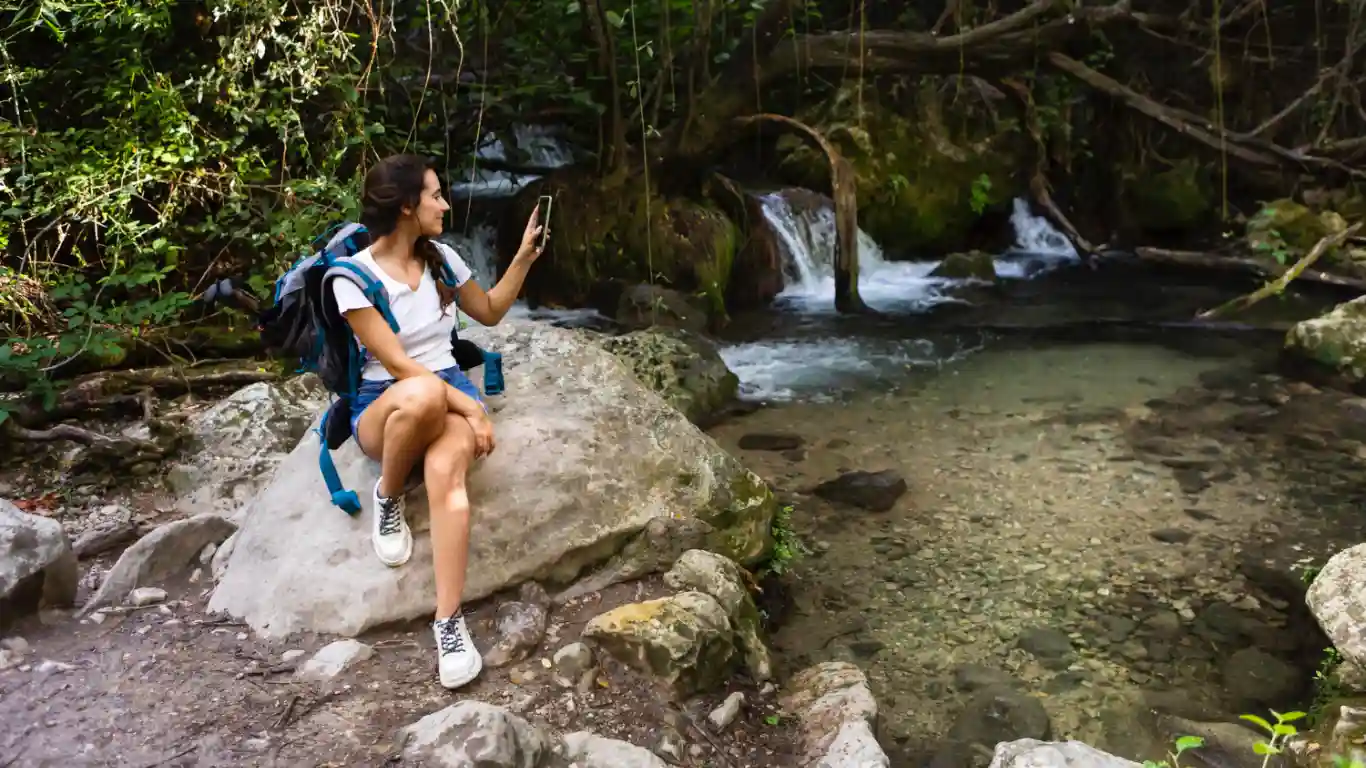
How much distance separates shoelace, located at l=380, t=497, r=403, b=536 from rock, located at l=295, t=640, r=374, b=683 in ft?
1.16

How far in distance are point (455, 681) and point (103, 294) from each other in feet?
13.6

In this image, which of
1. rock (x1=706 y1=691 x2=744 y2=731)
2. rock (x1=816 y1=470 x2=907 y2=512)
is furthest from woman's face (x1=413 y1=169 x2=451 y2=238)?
rock (x1=816 y1=470 x2=907 y2=512)

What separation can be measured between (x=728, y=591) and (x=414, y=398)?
1.37 meters

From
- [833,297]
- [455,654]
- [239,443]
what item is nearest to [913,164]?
[833,297]

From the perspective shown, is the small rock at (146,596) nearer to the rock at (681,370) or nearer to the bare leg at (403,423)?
the bare leg at (403,423)

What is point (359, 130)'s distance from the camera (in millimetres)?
5426

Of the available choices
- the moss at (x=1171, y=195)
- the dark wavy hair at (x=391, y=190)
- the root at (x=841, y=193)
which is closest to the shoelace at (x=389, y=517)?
the dark wavy hair at (x=391, y=190)

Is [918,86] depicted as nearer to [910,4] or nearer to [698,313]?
[910,4]

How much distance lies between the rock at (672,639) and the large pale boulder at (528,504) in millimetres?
347

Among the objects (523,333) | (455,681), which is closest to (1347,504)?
(523,333)

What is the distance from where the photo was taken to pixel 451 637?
2.89 m

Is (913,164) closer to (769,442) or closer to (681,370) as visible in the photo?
(681,370)

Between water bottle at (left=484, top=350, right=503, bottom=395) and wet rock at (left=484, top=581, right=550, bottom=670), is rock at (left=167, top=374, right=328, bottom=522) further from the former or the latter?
wet rock at (left=484, top=581, right=550, bottom=670)

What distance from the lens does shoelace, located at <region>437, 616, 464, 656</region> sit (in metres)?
2.87
